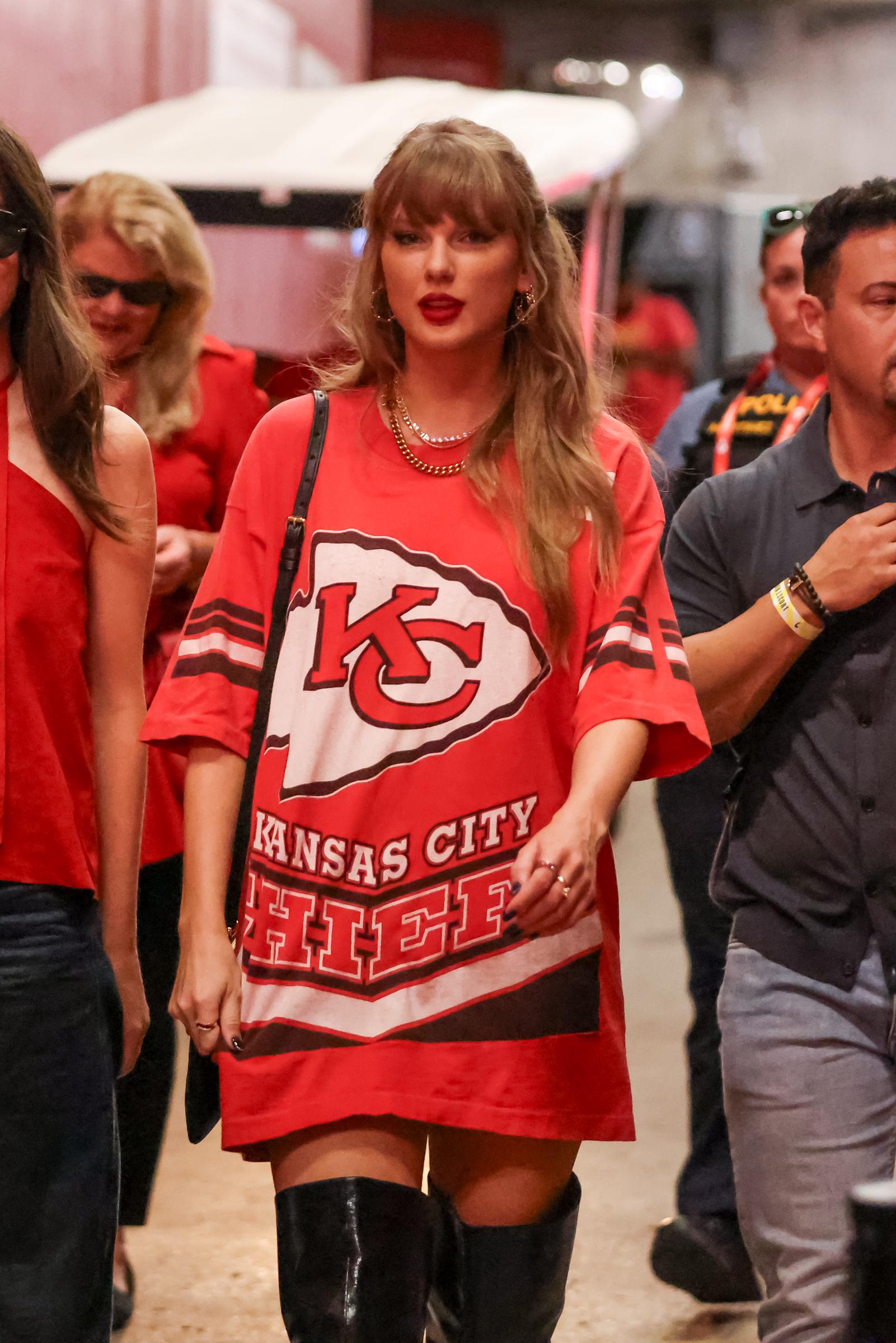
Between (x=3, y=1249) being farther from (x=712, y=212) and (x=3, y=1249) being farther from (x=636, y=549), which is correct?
(x=712, y=212)

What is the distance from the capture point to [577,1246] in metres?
4.40

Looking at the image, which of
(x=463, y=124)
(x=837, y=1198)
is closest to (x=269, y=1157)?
(x=837, y=1198)

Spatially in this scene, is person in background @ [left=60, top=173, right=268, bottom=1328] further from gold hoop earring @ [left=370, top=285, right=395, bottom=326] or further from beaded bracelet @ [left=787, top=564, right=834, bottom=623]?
beaded bracelet @ [left=787, top=564, right=834, bottom=623]

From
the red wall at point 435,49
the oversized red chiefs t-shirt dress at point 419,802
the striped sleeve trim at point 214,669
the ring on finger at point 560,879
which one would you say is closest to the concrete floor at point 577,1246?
the oversized red chiefs t-shirt dress at point 419,802

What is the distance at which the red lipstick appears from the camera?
2.38 meters

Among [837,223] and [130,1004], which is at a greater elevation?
[837,223]

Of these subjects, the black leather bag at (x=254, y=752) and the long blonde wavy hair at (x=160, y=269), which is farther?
the long blonde wavy hair at (x=160, y=269)

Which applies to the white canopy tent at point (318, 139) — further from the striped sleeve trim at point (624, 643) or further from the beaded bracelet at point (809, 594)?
the striped sleeve trim at point (624, 643)

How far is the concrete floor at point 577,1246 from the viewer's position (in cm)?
388

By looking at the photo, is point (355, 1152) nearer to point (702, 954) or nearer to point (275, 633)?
point (275, 633)

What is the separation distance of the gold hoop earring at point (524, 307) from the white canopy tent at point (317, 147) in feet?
12.9

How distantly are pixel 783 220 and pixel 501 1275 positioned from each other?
9.30 ft

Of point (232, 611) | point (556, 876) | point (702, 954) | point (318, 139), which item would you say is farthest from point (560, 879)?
point (318, 139)

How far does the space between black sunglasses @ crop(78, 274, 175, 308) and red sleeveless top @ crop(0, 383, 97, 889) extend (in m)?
1.46
